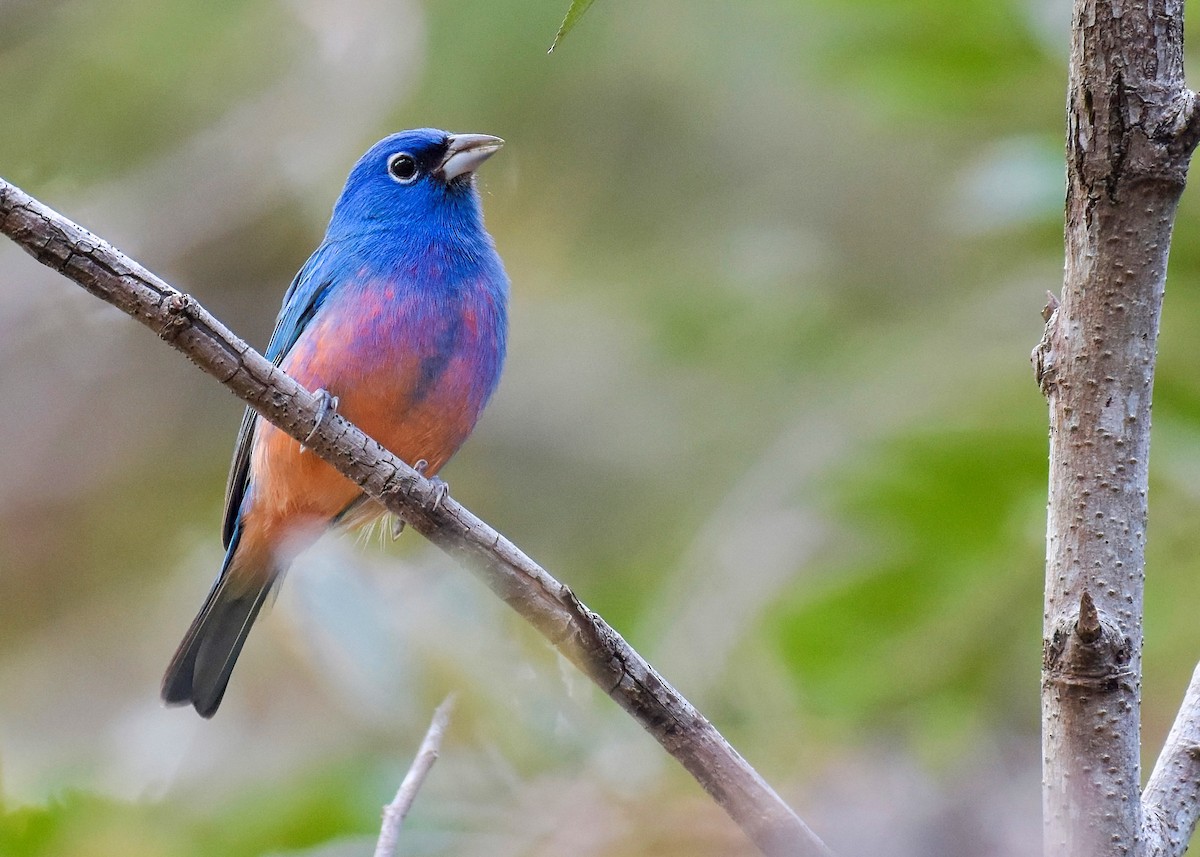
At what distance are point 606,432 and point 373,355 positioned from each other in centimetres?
335

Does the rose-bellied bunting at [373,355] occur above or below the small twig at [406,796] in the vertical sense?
above

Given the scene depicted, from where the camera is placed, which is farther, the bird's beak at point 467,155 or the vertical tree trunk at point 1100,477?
the bird's beak at point 467,155

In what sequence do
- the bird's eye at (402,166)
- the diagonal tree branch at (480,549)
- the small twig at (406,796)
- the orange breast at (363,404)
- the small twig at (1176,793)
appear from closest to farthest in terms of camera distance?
the small twig at (1176,793), the diagonal tree branch at (480,549), the small twig at (406,796), the orange breast at (363,404), the bird's eye at (402,166)

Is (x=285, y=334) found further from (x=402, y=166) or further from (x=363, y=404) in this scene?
(x=402, y=166)

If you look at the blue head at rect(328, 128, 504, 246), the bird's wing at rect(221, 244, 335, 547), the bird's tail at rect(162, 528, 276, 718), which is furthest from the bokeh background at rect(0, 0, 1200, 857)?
the blue head at rect(328, 128, 504, 246)

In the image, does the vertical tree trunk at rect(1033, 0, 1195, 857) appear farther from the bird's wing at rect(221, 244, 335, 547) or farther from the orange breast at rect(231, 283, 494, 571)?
the bird's wing at rect(221, 244, 335, 547)

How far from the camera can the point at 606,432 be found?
25.6 feet

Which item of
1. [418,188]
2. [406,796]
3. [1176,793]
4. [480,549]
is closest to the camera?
[1176,793]

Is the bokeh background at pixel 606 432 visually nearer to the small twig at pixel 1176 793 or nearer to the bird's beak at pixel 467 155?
the small twig at pixel 1176 793

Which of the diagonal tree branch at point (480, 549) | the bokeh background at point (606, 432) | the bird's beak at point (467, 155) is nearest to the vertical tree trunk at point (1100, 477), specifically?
the bokeh background at point (606, 432)

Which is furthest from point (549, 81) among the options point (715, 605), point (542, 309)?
point (715, 605)

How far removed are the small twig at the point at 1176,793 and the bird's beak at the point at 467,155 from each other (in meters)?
3.55

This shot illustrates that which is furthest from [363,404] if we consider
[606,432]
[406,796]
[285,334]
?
[606,432]

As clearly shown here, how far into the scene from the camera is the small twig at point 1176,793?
2334 mm
